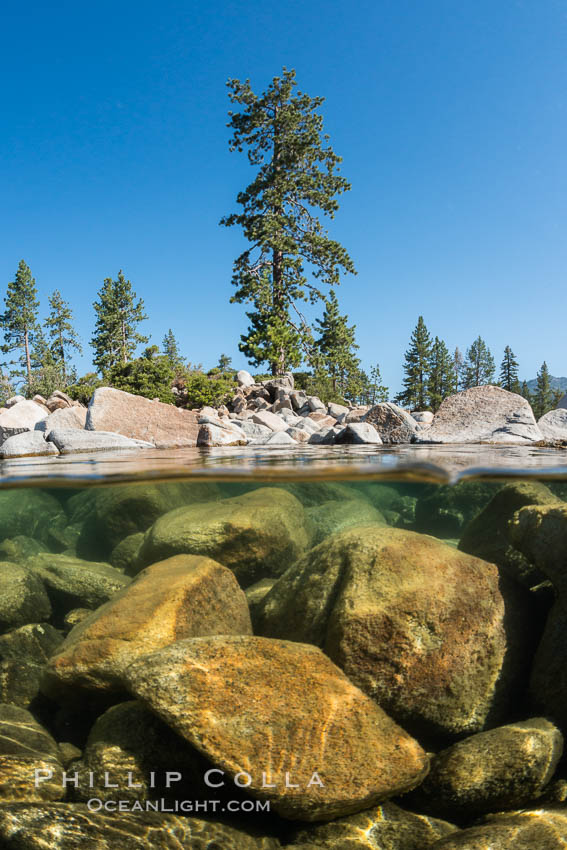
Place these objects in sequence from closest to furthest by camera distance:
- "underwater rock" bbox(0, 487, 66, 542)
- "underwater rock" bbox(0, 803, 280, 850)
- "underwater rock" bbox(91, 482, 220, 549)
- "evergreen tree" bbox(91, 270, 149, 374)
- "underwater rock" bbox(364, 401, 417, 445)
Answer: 1. "underwater rock" bbox(0, 803, 280, 850)
2. "underwater rock" bbox(91, 482, 220, 549)
3. "underwater rock" bbox(0, 487, 66, 542)
4. "underwater rock" bbox(364, 401, 417, 445)
5. "evergreen tree" bbox(91, 270, 149, 374)

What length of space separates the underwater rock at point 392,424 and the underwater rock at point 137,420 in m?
5.39

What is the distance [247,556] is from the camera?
19.4 feet

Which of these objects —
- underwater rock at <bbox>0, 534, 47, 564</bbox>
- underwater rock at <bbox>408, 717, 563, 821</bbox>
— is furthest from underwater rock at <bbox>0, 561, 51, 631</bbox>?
underwater rock at <bbox>408, 717, 563, 821</bbox>

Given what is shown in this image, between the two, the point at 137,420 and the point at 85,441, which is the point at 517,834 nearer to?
the point at 85,441

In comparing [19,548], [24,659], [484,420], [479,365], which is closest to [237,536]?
[24,659]

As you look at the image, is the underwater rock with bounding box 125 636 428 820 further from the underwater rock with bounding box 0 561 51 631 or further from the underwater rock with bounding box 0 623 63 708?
the underwater rock with bounding box 0 561 51 631

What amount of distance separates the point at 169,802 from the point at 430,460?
19.6 feet

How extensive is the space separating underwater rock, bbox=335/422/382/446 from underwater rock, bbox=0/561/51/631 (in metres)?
8.61

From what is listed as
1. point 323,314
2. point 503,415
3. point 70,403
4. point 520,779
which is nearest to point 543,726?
point 520,779

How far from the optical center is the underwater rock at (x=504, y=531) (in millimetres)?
4926

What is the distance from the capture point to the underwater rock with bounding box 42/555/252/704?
3.94 m

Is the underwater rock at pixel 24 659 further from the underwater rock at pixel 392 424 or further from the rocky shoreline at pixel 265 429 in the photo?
the underwater rock at pixel 392 424

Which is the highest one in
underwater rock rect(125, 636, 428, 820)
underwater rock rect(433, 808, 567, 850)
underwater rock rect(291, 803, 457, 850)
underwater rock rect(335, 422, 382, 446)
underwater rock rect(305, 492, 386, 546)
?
underwater rock rect(335, 422, 382, 446)

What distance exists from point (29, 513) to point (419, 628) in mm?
6757
